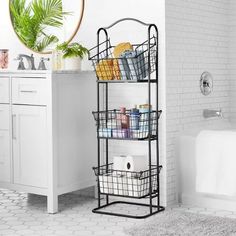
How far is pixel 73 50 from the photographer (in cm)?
521

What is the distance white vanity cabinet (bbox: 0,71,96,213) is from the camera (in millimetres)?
4887

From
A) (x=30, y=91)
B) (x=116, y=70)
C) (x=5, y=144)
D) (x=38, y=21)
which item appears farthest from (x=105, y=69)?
(x=38, y=21)

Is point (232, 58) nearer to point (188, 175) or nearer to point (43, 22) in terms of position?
point (188, 175)

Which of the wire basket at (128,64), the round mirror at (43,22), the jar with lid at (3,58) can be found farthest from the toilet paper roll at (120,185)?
the jar with lid at (3,58)

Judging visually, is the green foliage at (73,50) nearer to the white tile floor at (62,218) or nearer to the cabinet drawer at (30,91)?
the cabinet drawer at (30,91)

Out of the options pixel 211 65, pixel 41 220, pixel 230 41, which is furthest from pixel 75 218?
pixel 230 41

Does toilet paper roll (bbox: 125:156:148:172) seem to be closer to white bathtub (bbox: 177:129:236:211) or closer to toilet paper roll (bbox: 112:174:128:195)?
toilet paper roll (bbox: 112:174:128:195)

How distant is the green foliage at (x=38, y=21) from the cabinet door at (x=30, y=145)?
944 millimetres

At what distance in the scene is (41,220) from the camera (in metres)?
4.68

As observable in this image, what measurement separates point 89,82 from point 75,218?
1162mm

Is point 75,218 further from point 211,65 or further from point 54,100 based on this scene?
point 211,65

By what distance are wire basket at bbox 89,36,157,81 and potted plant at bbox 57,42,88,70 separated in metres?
0.15

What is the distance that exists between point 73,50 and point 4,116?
2.53 feet

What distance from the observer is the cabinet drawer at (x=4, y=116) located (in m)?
5.14
